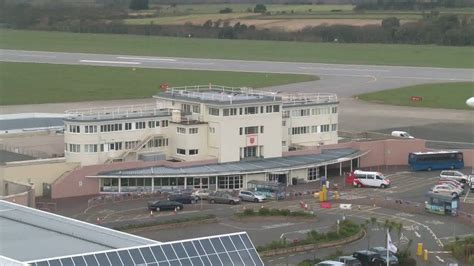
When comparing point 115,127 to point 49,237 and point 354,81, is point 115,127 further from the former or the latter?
point 354,81

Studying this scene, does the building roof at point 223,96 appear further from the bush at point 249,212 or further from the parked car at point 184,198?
the bush at point 249,212

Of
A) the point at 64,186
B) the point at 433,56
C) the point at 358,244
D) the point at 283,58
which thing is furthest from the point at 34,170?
the point at 433,56

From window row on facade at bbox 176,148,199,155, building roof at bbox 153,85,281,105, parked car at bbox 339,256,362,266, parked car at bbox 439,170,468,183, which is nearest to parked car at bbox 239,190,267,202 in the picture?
window row on facade at bbox 176,148,199,155

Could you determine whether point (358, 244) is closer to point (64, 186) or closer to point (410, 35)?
point (64, 186)

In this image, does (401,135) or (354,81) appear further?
(354,81)

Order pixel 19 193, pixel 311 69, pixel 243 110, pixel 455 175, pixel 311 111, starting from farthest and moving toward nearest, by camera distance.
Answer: pixel 311 69 → pixel 311 111 → pixel 455 175 → pixel 243 110 → pixel 19 193

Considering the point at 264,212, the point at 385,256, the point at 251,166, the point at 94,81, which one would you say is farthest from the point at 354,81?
the point at 385,256
